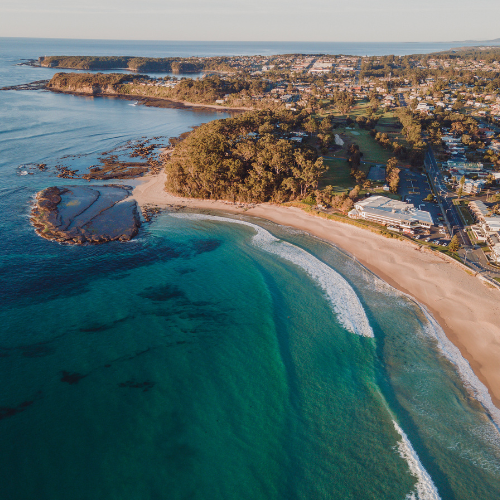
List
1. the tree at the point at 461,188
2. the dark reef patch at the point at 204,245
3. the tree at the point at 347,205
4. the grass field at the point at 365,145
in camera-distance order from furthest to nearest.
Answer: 1. the grass field at the point at 365,145
2. the tree at the point at 461,188
3. the tree at the point at 347,205
4. the dark reef patch at the point at 204,245

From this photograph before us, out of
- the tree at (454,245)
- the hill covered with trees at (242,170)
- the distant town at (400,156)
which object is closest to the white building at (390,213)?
the distant town at (400,156)

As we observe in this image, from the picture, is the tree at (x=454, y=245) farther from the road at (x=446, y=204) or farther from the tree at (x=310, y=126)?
the tree at (x=310, y=126)

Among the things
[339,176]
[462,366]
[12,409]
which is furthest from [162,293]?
[339,176]

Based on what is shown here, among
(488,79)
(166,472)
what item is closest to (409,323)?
(166,472)

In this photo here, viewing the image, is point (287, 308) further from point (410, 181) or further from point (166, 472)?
point (410, 181)

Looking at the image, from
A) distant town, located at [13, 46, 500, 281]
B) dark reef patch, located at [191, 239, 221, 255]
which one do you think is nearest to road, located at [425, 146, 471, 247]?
distant town, located at [13, 46, 500, 281]

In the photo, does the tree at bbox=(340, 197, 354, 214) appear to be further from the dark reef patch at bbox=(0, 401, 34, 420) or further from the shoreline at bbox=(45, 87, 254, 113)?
the shoreline at bbox=(45, 87, 254, 113)
